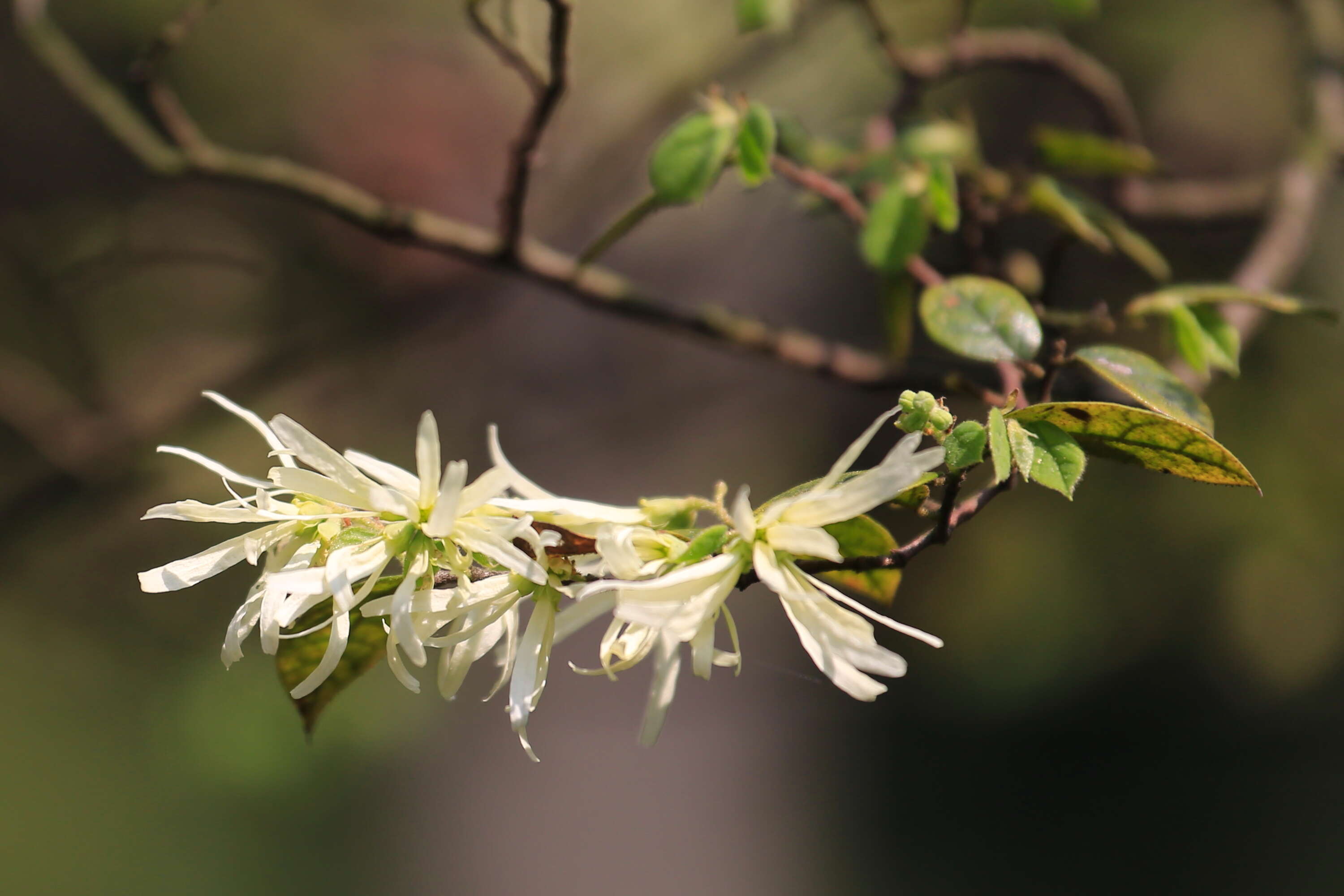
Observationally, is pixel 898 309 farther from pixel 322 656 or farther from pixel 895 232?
pixel 322 656

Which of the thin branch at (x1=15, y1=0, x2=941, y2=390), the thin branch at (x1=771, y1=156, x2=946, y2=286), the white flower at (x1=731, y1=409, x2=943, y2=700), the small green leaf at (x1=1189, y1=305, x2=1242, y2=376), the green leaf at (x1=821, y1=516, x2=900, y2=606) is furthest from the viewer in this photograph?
the thin branch at (x1=15, y1=0, x2=941, y2=390)

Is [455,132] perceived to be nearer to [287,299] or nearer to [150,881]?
[287,299]

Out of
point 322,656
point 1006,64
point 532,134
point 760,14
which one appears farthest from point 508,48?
point 1006,64

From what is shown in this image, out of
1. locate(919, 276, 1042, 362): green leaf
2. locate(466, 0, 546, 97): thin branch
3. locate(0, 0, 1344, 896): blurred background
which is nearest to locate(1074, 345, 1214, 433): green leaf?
locate(919, 276, 1042, 362): green leaf

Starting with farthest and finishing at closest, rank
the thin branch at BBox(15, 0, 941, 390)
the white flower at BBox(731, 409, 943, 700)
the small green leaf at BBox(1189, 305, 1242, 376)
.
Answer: the thin branch at BBox(15, 0, 941, 390), the small green leaf at BBox(1189, 305, 1242, 376), the white flower at BBox(731, 409, 943, 700)

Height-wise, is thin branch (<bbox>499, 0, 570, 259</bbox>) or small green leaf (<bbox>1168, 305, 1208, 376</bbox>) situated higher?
thin branch (<bbox>499, 0, 570, 259</bbox>)

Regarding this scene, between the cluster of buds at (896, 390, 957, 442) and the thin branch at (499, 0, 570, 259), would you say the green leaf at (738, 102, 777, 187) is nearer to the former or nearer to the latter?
the thin branch at (499, 0, 570, 259)
